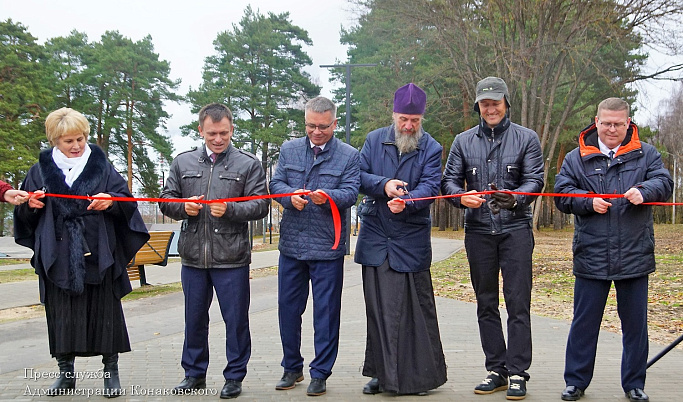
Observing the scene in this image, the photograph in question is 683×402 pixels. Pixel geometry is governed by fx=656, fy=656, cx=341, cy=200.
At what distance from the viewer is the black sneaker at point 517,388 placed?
4781 mm

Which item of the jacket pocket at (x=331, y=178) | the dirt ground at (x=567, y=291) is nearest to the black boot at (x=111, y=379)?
the jacket pocket at (x=331, y=178)

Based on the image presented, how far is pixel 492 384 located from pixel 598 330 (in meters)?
0.88

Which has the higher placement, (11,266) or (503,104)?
(503,104)

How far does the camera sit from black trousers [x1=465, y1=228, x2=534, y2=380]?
16.2ft

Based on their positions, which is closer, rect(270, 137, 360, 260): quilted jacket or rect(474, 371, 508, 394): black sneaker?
rect(474, 371, 508, 394): black sneaker

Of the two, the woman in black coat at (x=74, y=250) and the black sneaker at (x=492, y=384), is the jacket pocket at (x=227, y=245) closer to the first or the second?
the woman in black coat at (x=74, y=250)

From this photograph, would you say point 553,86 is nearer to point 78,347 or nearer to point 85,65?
point 78,347

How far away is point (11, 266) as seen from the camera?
53.2 ft

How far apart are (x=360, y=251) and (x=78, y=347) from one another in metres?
2.17

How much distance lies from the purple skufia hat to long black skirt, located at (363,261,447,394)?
1193mm

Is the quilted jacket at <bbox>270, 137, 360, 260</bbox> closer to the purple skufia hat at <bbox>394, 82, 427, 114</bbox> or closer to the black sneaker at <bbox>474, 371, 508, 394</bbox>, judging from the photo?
the purple skufia hat at <bbox>394, 82, 427, 114</bbox>

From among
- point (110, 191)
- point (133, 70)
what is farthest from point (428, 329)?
point (133, 70)

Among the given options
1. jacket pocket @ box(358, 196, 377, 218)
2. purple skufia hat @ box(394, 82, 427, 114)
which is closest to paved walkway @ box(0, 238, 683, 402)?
jacket pocket @ box(358, 196, 377, 218)

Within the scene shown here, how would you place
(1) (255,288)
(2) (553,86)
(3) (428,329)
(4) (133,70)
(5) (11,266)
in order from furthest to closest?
(4) (133,70) → (2) (553,86) → (5) (11,266) → (1) (255,288) → (3) (428,329)
